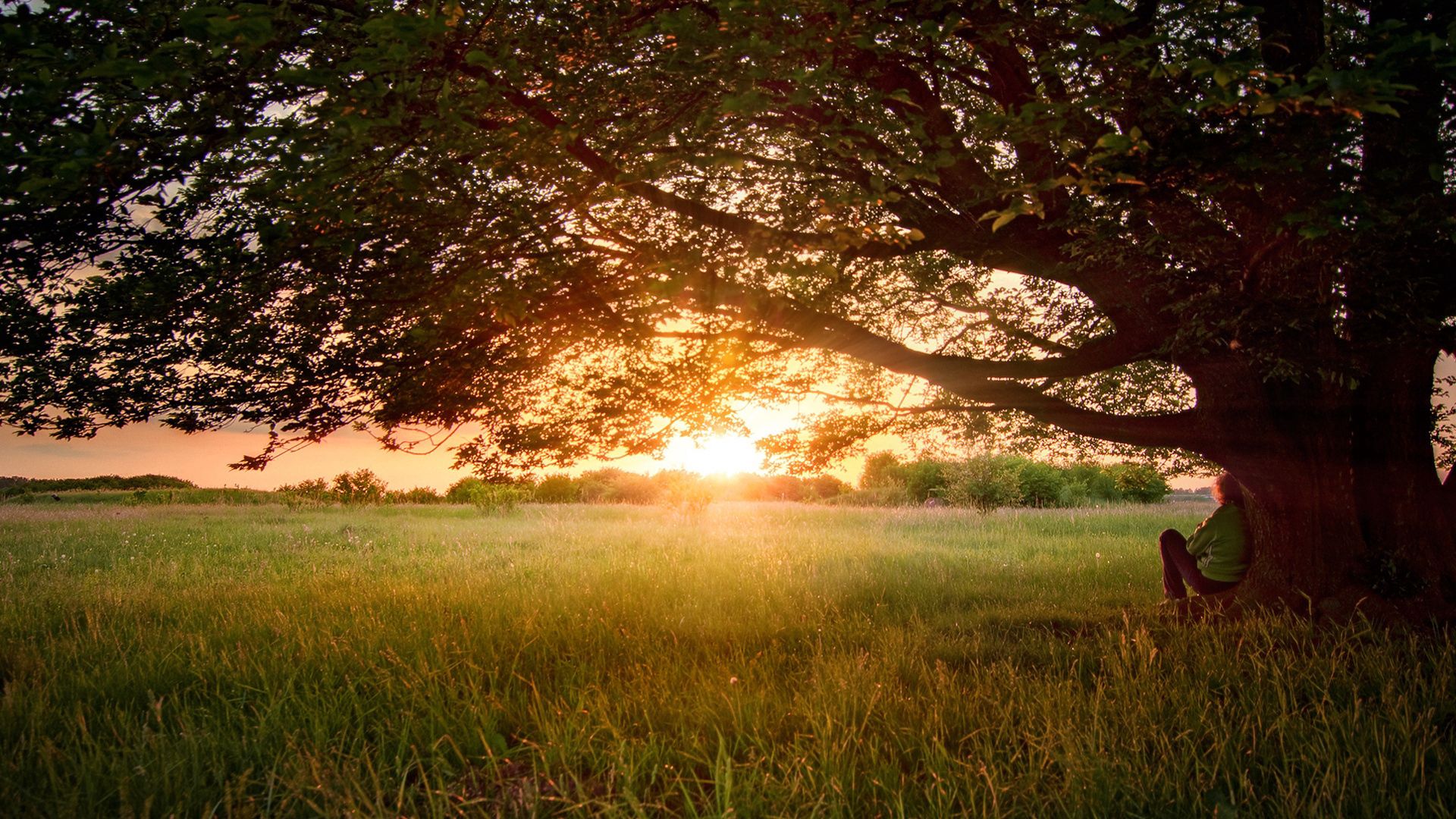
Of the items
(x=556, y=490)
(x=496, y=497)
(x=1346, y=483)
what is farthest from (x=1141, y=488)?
(x=1346, y=483)

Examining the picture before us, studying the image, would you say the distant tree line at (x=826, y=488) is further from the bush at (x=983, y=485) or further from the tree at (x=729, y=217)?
the tree at (x=729, y=217)

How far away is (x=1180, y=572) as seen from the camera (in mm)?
8672

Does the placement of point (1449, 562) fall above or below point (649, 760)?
above

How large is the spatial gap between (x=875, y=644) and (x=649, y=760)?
10.4ft

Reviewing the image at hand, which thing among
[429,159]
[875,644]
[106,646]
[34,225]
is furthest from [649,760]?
[106,646]

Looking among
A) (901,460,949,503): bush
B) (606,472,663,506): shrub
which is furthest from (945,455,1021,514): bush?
(606,472,663,506): shrub

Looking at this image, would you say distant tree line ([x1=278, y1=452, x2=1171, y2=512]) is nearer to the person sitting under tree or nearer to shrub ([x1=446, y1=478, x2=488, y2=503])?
shrub ([x1=446, y1=478, x2=488, y2=503])

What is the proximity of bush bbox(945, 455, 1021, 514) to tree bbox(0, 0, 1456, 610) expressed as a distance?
23346 mm

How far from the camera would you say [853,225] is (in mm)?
4836

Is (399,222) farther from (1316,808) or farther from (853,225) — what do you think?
(1316,808)

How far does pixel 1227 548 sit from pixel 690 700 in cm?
689

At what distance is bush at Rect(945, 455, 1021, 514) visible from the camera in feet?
105

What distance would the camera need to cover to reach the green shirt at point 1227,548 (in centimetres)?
843

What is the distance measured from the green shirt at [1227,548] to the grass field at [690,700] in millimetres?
912
